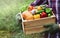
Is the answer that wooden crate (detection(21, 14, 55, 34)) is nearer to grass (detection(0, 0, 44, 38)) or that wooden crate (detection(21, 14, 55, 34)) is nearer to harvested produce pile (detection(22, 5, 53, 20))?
harvested produce pile (detection(22, 5, 53, 20))

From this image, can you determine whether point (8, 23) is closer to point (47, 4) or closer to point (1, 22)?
point (1, 22)

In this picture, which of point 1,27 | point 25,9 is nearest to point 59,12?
point 25,9

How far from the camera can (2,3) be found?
365 centimetres

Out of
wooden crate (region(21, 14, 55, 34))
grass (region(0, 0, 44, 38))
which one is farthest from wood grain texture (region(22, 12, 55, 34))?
grass (region(0, 0, 44, 38))

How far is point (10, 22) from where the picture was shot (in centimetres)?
300

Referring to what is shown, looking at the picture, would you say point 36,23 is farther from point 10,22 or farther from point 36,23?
point 10,22

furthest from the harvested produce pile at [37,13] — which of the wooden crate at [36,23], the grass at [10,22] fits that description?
the grass at [10,22]

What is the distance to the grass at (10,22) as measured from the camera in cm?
279

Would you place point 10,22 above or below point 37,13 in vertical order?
below

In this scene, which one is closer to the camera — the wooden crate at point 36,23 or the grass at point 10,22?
the wooden crate at point 36,23

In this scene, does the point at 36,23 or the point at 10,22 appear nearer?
the point at 36,23

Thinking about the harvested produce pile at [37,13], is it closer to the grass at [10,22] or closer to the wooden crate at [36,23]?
the wooden crate at [36,23]

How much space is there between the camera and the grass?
9.16 feet

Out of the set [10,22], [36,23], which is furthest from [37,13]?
[10,22]
